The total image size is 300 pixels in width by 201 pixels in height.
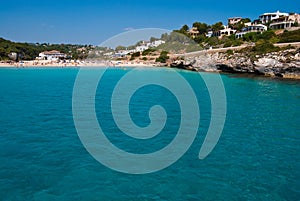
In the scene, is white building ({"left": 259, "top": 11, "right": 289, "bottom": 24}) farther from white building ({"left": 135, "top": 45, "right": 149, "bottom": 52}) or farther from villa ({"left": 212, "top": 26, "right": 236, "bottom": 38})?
white building ({"left": 135, "top": 45, "right": 149, "bottom": 52})

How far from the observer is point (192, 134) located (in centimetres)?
1387

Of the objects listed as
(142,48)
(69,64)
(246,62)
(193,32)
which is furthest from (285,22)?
(69,64)

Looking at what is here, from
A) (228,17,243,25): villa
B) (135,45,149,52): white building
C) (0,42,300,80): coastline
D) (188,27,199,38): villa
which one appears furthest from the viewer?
(135,45,149,52): white building

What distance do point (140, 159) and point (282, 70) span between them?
39524 mm

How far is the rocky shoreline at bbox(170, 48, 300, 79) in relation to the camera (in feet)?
135

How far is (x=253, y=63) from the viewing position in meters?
46.2

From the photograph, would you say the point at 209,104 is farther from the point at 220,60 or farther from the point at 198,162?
the point at 220,60

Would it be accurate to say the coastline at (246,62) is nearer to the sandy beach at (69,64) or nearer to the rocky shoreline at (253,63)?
the rocky shoreline at (253,63)

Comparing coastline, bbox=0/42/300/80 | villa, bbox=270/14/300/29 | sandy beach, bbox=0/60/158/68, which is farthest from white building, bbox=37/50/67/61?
villa, bbox=270/14/300/29

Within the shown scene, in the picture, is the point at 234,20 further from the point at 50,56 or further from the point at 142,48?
the point at 50,56

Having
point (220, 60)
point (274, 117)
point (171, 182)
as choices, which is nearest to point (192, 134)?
point (171, 182)

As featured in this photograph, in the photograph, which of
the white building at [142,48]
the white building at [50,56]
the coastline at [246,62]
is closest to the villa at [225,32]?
the coastline at [246,62]

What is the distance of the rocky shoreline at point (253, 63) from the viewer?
4109 centimetres

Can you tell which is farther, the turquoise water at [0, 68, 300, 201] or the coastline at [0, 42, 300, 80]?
the coastline at [0, 42, 300, 80]
